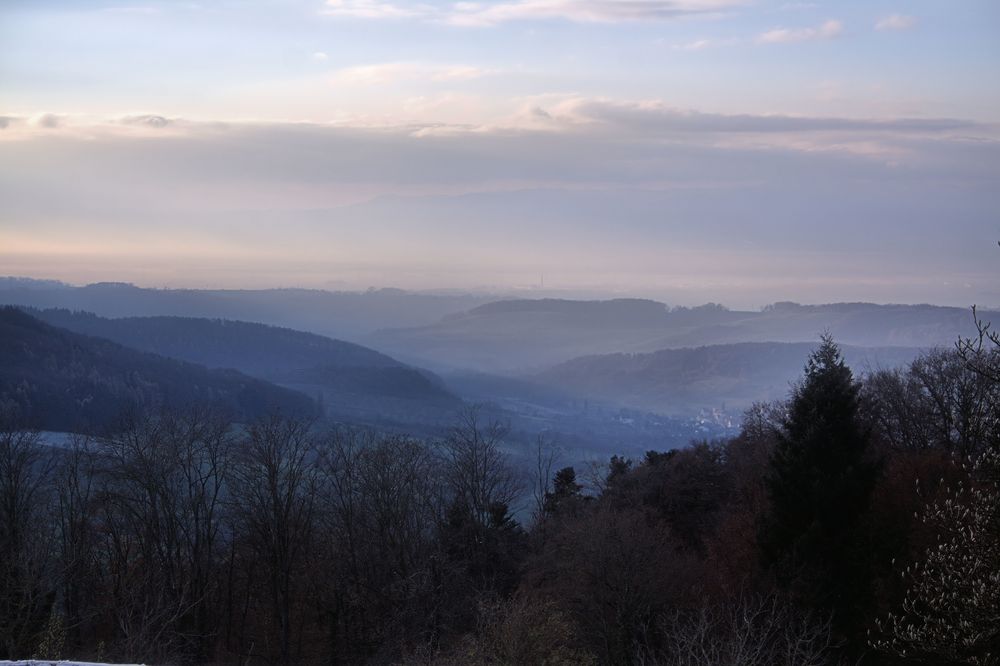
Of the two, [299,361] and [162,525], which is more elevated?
[162,525]

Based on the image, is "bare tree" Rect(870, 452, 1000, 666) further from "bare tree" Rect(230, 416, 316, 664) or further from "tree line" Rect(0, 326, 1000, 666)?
"bare tree" Rect(230, 416, 316, 664)

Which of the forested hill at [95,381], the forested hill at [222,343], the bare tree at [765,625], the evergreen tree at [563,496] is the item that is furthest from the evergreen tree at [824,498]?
the forested hill at [222,343]

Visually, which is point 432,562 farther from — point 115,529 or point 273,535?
point 115,529

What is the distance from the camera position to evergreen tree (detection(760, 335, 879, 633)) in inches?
1038

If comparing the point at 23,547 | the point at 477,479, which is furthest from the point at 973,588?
the point at 477,479

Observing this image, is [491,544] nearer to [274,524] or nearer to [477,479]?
[477,479]

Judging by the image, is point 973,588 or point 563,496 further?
point 563,496

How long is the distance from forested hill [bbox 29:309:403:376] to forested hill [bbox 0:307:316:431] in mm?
55389

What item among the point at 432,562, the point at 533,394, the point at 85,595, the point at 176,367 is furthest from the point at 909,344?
the point at 85,595

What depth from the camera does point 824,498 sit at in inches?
1056

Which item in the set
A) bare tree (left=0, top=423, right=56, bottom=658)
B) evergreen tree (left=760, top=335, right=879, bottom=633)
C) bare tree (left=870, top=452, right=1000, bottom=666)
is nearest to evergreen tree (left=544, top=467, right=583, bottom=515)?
evergreen tree (left=760, top=335, right=879, bottom=633)

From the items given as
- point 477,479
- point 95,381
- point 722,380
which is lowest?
point 722,380

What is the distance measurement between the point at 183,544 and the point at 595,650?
20.1 metres

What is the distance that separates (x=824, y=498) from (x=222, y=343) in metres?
171
